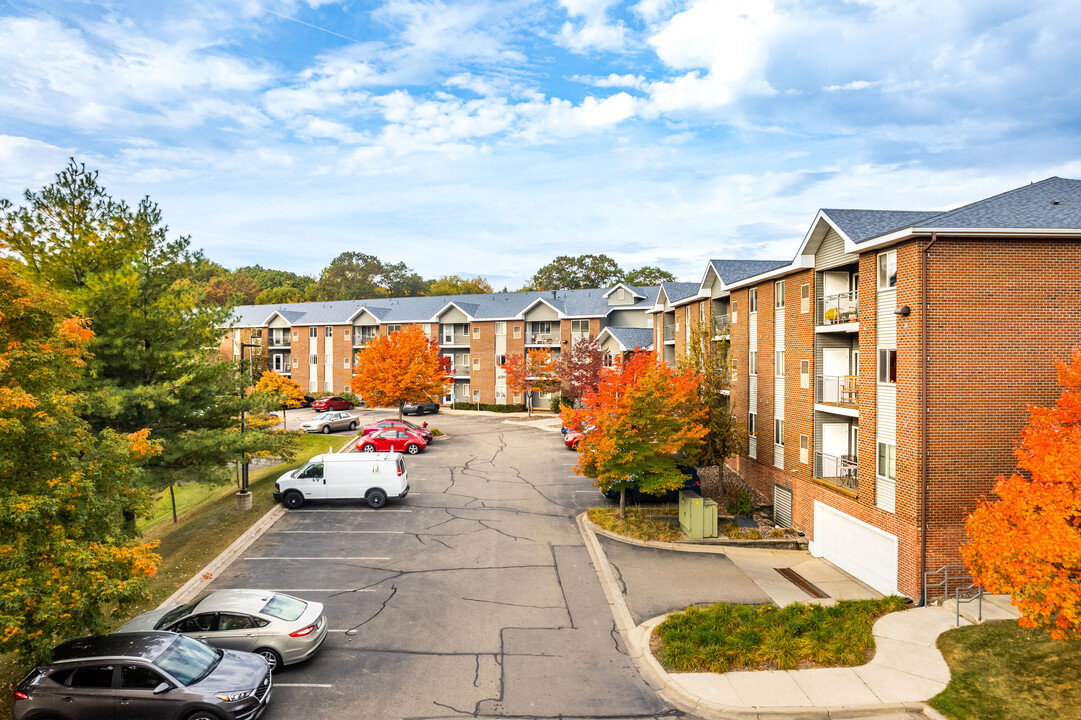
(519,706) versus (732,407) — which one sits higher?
(732,407)

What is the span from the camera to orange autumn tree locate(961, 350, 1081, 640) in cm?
1006

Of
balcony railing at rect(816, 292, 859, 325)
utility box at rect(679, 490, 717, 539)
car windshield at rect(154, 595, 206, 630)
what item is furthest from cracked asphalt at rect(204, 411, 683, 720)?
balcony railing at rect(816, 292, 859, 325)

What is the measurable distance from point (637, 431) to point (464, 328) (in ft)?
134

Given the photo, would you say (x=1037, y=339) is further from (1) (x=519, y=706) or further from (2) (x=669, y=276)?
(2) (x=669, y=276)

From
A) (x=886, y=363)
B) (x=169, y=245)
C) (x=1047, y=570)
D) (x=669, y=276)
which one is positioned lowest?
(x=1047, y=570)

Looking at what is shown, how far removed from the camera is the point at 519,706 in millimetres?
11102

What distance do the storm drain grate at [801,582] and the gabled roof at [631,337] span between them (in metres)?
29.3

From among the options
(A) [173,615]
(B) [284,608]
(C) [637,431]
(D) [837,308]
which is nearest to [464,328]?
(C) [637,431]

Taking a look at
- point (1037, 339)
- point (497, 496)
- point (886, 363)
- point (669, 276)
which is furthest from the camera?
point (669, 276)

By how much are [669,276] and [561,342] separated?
4215cm

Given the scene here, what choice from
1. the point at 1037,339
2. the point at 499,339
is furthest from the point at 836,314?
the point at 499,339

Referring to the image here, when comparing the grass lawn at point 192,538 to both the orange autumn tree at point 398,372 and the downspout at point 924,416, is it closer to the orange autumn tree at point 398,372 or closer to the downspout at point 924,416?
the orange autumn tree at point 398,372

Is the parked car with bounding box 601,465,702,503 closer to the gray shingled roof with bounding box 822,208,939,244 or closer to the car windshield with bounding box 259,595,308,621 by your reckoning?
the gray shingled roof with bounding box 822,208,939,244

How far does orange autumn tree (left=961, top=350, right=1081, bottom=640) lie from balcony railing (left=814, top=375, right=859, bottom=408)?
22.0 feet
